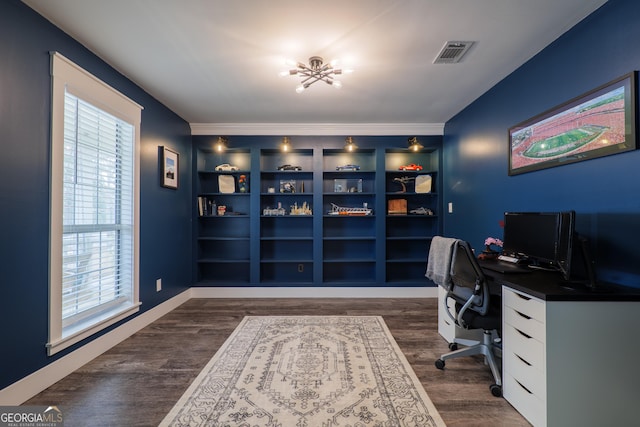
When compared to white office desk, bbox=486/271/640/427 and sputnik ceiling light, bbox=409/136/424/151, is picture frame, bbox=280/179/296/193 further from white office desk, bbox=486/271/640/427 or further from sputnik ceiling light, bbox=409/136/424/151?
white office desk, bbox=486/271/640/427

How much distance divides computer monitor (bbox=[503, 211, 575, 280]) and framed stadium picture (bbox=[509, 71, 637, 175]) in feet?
1.48

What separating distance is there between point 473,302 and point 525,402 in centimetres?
60

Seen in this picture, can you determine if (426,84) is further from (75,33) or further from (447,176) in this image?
(75,33)

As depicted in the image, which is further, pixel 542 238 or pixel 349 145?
pixel 349 145

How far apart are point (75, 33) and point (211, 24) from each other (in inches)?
42.4

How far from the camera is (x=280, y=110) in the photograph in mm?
3584

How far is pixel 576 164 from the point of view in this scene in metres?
1.95

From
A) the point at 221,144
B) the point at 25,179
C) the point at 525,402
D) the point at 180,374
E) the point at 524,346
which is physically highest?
the point at 221,144

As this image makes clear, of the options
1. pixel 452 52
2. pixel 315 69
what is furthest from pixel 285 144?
pixel 452 52

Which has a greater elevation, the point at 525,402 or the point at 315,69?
the point at 315,69

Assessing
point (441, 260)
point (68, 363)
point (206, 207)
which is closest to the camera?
point (68, 363)

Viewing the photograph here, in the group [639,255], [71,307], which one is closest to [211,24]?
[71,307]

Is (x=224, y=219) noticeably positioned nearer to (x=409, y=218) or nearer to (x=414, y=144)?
(x=409, y=218)

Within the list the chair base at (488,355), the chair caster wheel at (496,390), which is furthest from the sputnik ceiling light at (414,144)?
A: the chair caster wheel at (496,390)
